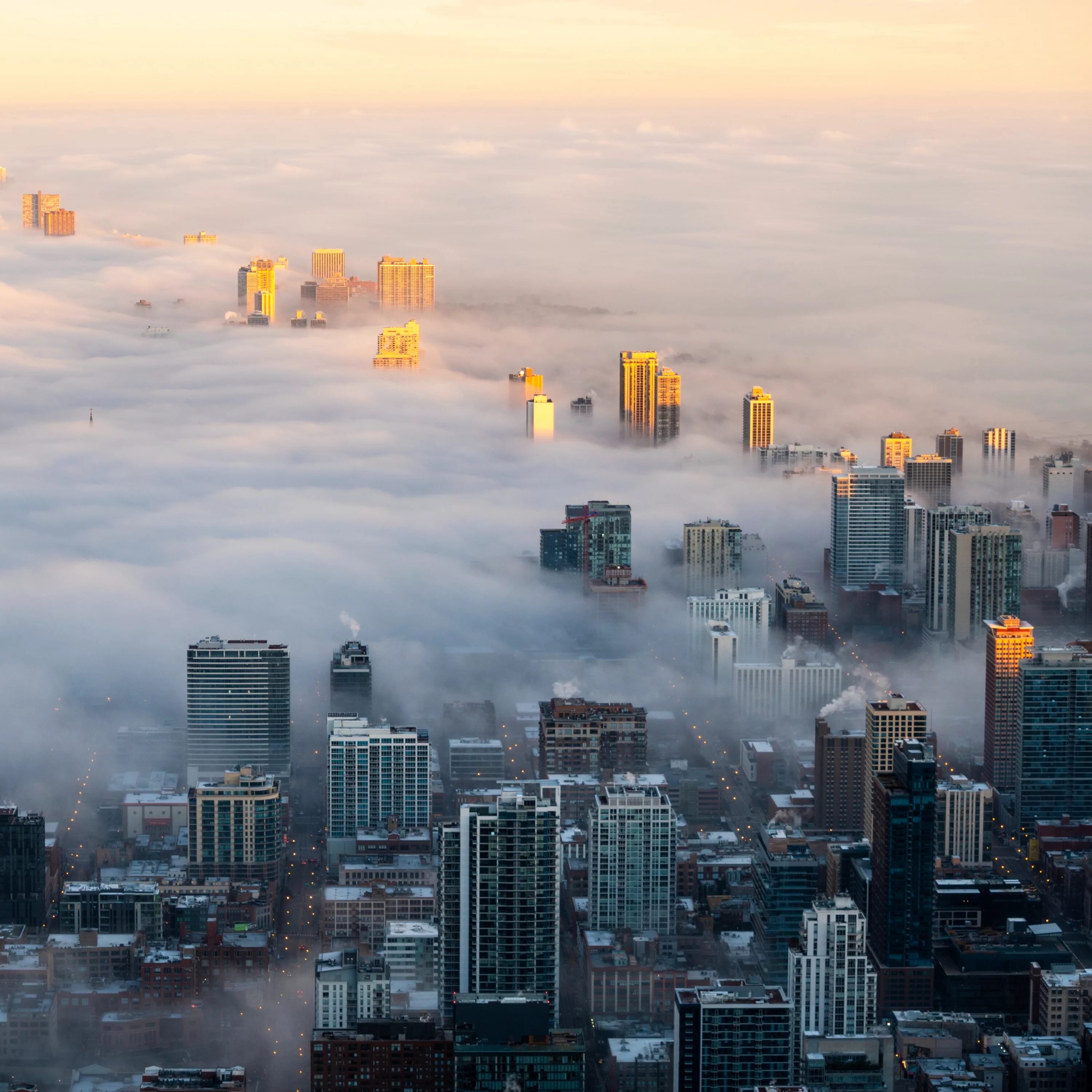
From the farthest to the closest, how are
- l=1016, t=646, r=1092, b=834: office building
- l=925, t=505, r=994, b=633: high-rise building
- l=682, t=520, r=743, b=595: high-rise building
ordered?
l=682, t=520, r=743, b=595: high-rise building
l=925, t=505, r=994, b=633: high-rise building
l=1016, t=646, r=1092, b=834: office building

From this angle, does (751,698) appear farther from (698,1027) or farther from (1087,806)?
(698,1027)

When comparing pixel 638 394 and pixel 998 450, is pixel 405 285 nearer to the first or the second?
pixel 638 394

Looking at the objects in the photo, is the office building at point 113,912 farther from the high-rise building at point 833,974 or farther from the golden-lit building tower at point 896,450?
the golden-lit building tower at point 896,450

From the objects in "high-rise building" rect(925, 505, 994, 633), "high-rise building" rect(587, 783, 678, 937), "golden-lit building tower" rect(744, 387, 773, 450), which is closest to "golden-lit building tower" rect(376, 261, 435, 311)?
"golden-lit building tower" rect(744, 387, 773, 450)

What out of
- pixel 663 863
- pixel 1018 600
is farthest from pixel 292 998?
pixel 1018 600

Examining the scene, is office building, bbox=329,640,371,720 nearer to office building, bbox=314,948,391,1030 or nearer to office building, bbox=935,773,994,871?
office building, bbox=935,773,994,871
